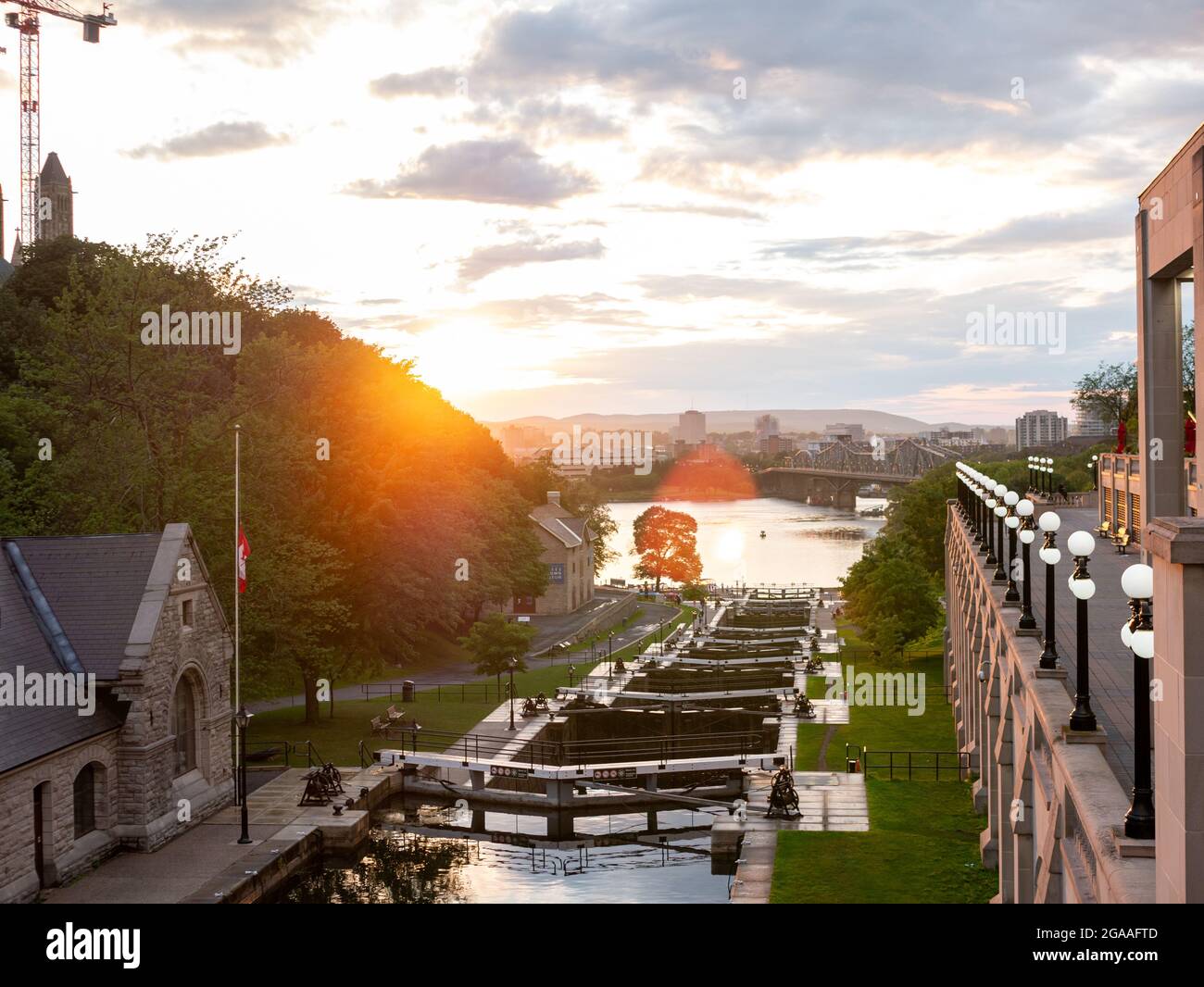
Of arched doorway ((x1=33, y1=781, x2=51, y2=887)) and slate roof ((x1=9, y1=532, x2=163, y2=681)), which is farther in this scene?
slate roof ((x1=9, y1=532, x2=163, y2=681))

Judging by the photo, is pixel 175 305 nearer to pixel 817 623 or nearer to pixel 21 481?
pixel 21 481

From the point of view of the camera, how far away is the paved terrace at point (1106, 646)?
40.7 ft

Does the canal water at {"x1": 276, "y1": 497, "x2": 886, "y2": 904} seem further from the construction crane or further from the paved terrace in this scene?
the construction crane

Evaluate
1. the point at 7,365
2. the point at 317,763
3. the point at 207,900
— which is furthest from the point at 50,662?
the point at 7,365

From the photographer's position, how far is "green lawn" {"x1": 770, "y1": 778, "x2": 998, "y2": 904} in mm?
22016

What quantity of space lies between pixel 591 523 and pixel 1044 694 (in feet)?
Answer: 252

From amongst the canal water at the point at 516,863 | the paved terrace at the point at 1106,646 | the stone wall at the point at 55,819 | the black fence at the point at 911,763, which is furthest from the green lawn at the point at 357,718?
the paved terrace at the point at 1106,646

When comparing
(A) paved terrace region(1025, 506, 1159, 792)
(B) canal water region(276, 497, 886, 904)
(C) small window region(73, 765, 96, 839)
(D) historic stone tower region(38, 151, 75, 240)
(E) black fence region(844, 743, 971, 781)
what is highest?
(D) historic stone tower region(38, 151, 75, 240)

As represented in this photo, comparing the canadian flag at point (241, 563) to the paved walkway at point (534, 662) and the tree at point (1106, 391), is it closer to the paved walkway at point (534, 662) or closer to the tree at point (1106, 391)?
the paved walkway at point (534, 662)

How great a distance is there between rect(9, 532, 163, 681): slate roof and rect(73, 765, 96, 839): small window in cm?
216

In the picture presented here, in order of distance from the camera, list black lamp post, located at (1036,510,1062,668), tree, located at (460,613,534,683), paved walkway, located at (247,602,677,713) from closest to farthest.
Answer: black lamp post, located at (1036,510,1062,668)
tree, located at (460,613,534,683)
paved walkway, located at (247,602,677,713)

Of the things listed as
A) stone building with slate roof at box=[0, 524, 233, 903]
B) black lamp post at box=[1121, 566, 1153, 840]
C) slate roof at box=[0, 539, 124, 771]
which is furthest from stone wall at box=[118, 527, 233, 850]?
black lamp post at box=[1121, 566, 1153, 840]

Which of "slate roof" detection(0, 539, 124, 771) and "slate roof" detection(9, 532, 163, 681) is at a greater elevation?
"slate roof" detection(9, 532, 163, 681)
